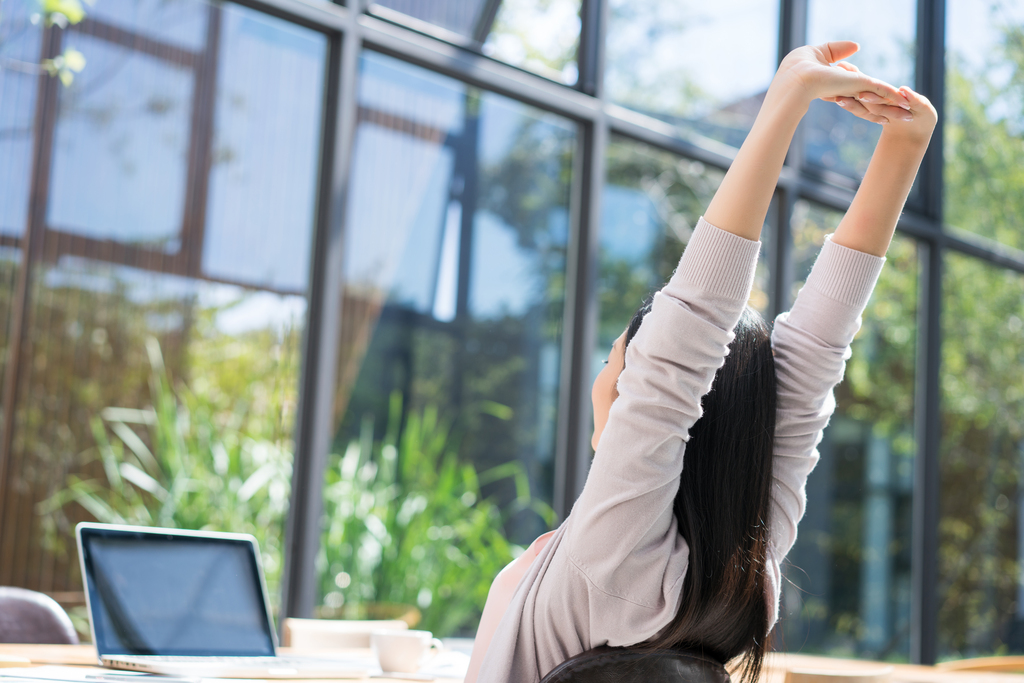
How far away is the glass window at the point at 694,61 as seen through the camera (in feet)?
11.9

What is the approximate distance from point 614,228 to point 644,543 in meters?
2.77

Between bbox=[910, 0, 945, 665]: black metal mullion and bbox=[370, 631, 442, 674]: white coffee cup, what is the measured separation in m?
3.44

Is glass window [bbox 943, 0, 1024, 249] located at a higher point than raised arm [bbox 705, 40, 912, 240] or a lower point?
higher

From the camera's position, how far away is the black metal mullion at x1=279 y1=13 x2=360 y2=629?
2701 mm

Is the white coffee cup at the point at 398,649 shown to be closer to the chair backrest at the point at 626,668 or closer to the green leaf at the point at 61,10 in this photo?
the chair backrest at the point at 626,668

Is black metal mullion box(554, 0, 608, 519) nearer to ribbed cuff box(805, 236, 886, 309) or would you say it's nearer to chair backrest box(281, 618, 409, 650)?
chair backrest box(281, 618, 409, 650)

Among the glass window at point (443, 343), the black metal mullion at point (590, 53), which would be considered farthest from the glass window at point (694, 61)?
the glass window at point (443, 343)

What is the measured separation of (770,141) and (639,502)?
1.27 feet

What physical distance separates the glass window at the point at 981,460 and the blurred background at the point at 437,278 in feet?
0.05

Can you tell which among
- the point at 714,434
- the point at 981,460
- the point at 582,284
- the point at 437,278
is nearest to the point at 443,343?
the point at 437,278

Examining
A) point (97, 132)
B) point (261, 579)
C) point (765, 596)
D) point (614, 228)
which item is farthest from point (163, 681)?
point (614, 228)

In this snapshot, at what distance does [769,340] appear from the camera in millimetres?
1111

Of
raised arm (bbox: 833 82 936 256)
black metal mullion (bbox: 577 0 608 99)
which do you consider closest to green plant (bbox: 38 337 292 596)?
black metal mullion (bbox: 577 0 608 99)

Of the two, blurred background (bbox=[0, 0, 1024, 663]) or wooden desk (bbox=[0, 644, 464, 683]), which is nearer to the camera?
wooden desk (bbox=[0, 644, 464, 683])
